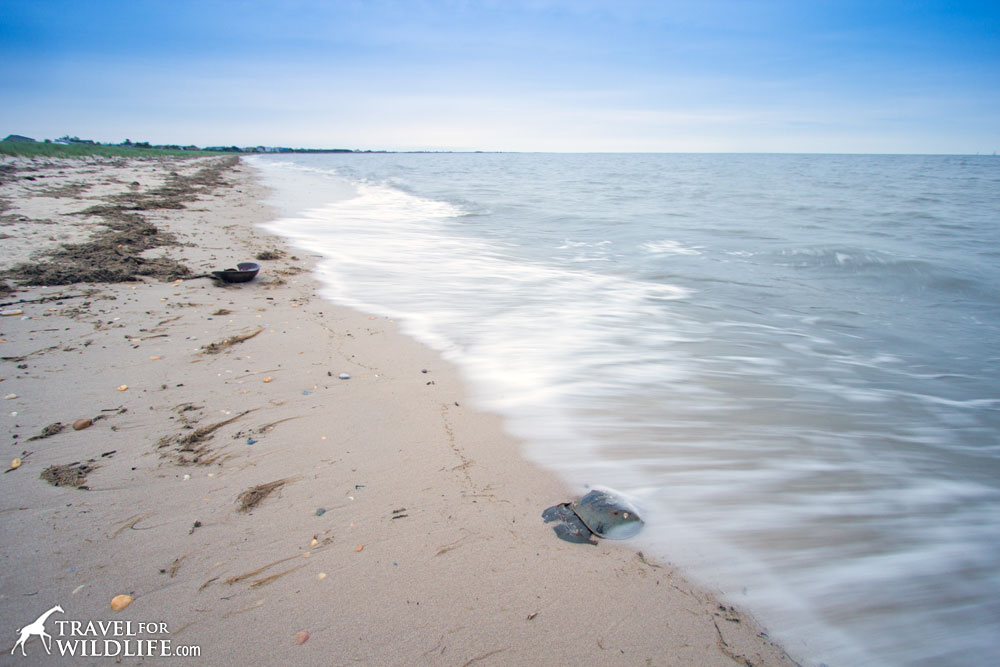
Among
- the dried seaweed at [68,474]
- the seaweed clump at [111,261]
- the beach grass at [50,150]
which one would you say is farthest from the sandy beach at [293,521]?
the beach grass at [50,150]

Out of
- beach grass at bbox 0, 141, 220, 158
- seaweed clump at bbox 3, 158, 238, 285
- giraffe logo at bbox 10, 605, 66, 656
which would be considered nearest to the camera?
giraffe logo at bbox 10, 605, 66, 656

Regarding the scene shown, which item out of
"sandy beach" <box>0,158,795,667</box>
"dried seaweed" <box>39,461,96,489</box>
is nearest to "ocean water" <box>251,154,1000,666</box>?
"sandy beach" <box>0,158,795,667</box>

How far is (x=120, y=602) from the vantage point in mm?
1656

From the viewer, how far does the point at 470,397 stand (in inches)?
133

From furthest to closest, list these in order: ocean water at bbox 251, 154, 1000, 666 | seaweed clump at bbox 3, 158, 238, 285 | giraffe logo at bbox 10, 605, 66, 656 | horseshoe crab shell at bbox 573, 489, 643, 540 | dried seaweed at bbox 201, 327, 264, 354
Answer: seaweed clump at bbox 3, 158, 238, 285 → dried seaweed at bbox 201, 327, 264, 354 → horseshoe crab shell at bbox 573, 489, 643, 540 → ocean water at bbox 251, 154, 1000, 666 → giraffe logo at bbox 10, 605, 66, 656

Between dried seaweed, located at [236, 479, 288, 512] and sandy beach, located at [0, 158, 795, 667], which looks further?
dried seaweed, located at [236, 479, 288, 512]

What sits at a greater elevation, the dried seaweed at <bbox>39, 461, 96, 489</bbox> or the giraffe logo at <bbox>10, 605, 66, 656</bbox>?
the dried seaweed at <bbox>39, 461, 96, 489</bbox>

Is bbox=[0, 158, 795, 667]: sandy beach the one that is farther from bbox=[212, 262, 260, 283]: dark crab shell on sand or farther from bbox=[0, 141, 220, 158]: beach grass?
bbox=[0, 141, 220, 158]: beach grass

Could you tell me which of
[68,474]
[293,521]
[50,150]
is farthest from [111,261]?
[50,150]

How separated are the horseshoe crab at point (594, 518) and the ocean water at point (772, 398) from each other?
0.09 m

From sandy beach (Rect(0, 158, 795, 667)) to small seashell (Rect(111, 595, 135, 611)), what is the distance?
18mm

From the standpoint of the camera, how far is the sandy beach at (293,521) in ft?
5.29

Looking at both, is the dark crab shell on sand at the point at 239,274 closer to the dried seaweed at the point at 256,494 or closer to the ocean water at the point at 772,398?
the ocean water at the point at 772,398

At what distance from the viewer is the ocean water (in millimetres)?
1995
